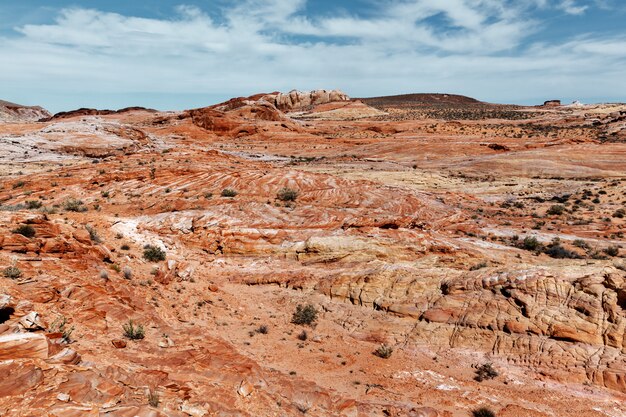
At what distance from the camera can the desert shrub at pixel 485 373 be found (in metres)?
11.4

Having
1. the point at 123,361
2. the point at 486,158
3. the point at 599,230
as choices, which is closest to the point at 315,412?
the point at 123,361

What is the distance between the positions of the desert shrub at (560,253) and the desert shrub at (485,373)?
10.5m

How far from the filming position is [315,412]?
9.12 m

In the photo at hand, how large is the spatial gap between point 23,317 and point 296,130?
2805 inches

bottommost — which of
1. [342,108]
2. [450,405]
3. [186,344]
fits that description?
[450,405]

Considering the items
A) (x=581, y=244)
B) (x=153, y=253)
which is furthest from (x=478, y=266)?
(x=153, y=253)

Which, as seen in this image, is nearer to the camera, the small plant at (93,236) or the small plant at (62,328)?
the small plant at (62,328)

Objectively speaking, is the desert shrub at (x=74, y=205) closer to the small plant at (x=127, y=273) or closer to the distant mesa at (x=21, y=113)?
the small plant at (x=127, y=273)

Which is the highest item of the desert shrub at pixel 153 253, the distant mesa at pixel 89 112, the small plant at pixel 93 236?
the distant mesa at pixel 89 112

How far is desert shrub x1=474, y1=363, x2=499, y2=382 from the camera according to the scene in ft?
37.4

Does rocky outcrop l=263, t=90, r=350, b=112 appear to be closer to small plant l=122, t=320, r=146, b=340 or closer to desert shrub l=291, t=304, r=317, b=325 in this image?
desert shrub l=291, t=304, r=317, b=325

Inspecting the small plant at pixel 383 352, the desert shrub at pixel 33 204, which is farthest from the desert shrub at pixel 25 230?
the small plant at pixel 383 352

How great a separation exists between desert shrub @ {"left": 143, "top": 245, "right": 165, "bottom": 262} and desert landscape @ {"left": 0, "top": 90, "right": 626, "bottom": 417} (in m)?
0.10

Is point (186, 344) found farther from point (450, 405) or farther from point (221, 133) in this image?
point (221, 133)
